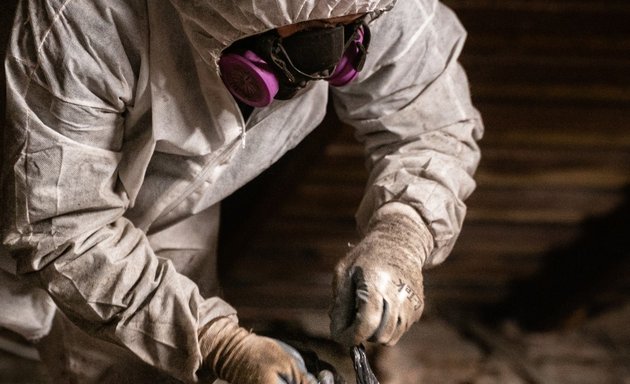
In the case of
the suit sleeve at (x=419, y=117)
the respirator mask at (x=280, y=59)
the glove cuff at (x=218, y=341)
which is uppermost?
the respirator mask at (x=280, y=59)

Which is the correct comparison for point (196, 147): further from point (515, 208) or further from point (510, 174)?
point (515, 208)

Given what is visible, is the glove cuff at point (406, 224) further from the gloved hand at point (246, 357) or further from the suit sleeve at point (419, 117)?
the gloved hand at point (246, 357)

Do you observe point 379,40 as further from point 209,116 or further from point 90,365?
point 90,365

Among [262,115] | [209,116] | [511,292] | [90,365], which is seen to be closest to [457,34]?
[262,115]

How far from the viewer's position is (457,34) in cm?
199

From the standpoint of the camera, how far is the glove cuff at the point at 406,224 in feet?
5.98

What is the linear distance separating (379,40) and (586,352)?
2.86m

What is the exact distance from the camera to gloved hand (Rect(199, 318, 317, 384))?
1.67 meters

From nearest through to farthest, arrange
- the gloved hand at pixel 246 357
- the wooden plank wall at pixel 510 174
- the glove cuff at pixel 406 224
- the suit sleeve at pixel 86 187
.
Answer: the suit sleeve at pixel 86 187 < the gloved hand at pixel 246 357 < the glove cuff at pixel 406 224 < the wooden plank wall at pixel 510 174

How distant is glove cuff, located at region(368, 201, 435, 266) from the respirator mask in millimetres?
342

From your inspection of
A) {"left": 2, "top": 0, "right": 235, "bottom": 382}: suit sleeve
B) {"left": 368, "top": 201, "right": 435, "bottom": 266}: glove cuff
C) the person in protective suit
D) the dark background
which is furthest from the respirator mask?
the dark background

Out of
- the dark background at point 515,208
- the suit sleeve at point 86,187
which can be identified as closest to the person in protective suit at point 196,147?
the suit sleeve at point 86,187

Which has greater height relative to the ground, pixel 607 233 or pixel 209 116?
pixel 209 116

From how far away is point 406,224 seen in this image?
6.02 feet
